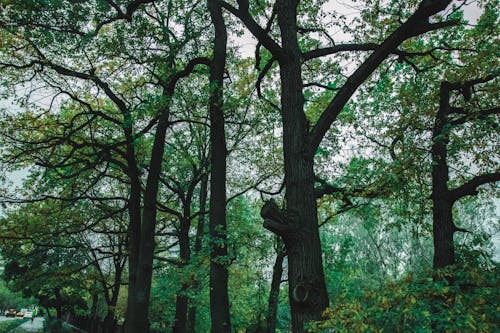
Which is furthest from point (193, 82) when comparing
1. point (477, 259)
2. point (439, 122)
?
point (477, 259)

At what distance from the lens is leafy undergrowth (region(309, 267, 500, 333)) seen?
2.67 metres

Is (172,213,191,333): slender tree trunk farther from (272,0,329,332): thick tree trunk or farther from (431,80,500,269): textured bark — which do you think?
(272,0,329,332): thick tree trunk

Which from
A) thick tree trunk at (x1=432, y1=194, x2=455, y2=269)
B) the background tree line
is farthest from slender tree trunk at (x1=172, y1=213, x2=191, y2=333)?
thick tree trunk at (x1=432, y1=194, x2=455, y2=269)

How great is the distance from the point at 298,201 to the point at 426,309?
8.18 feet

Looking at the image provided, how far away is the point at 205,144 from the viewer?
17484 mm

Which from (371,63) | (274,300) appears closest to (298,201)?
(371,63)

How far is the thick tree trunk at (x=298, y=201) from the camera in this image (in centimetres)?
461

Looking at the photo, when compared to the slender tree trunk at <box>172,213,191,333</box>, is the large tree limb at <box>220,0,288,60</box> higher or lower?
higher

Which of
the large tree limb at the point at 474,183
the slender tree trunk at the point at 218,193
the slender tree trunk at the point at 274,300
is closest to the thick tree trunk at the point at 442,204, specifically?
the large tree limb at the point at 474,183

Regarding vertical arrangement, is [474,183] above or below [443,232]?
above

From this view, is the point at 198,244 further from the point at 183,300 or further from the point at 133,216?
the point at 133,216

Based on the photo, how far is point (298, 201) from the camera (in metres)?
5.23

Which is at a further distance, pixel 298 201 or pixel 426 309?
pixel 298 201

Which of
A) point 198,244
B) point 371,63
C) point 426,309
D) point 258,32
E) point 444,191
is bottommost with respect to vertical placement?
point 426,309
